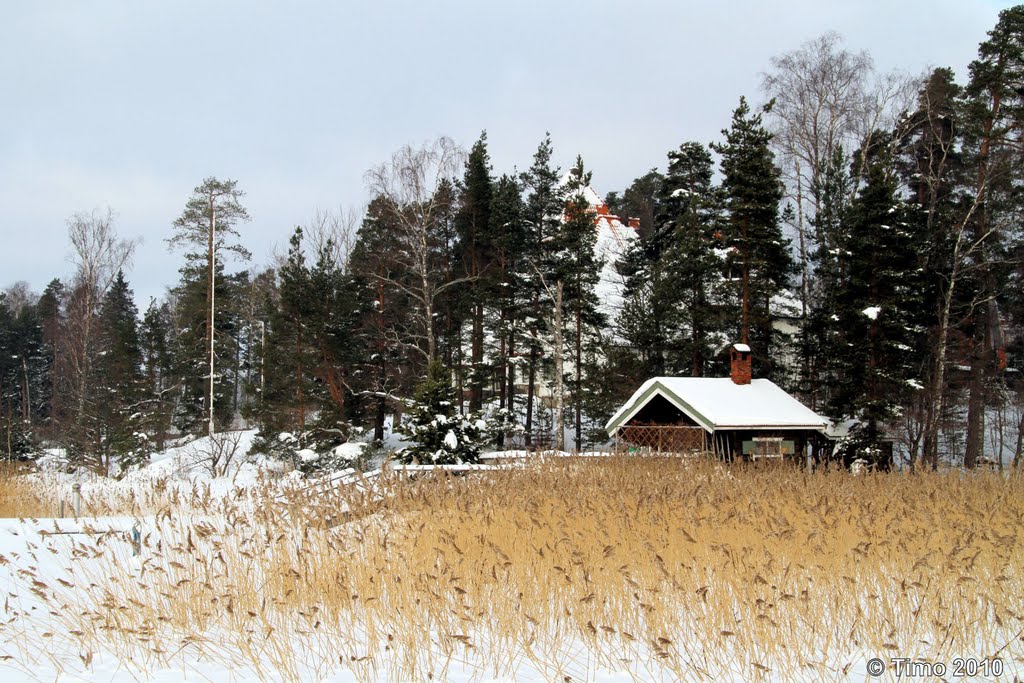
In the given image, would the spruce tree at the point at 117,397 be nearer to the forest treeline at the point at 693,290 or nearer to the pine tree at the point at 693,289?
the forest treeline at the point at 693,290

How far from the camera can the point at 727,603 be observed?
16.3 feet

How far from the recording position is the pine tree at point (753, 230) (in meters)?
24.4

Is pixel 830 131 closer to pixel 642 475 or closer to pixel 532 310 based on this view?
pixel 532 310

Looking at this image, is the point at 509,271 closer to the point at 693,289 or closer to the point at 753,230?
the point at 693,289

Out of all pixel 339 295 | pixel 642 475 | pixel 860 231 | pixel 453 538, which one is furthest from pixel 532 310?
pixel 453 538

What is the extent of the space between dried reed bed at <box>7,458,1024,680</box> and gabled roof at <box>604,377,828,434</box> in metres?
11.8

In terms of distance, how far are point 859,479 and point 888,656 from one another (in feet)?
15.4

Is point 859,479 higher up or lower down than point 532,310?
lower down

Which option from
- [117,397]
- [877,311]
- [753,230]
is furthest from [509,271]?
[117,397]

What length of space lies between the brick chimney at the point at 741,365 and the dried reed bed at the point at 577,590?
14.6 meters

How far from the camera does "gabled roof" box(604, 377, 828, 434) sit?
19.2 m

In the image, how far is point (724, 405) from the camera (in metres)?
20.0

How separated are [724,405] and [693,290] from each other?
7.63 metres

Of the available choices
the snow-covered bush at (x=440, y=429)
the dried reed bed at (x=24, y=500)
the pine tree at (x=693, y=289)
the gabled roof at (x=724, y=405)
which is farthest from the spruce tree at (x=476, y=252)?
the dried reed bed at (x=24, y=500)
